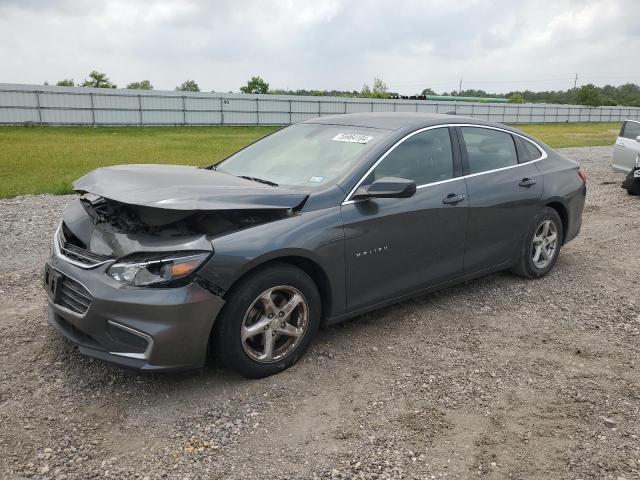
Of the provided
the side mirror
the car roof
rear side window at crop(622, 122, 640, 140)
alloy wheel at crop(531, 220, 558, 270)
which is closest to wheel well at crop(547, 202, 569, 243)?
alloy wheel at crop(531, 220, 558, 270)

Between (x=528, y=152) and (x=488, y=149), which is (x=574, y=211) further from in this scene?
(x=488, y=149)

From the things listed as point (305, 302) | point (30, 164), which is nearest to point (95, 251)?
point (305, 302)

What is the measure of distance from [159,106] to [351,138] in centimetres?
3669

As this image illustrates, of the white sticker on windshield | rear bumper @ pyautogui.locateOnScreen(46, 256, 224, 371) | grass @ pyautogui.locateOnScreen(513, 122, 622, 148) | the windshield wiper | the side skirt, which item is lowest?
grass @ pyautogui.locateOnScreen(513, 122, 622, 148)

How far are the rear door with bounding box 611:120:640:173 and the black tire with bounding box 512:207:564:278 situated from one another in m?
6.80

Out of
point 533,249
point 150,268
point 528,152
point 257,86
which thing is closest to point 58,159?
point 528,152

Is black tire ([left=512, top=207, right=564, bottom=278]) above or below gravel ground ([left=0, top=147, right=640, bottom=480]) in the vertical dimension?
above

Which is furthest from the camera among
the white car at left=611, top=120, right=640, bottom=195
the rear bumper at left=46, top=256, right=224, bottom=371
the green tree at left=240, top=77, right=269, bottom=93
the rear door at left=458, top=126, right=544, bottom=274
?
the green tree at left=240, top=77, right=269, bottom=93

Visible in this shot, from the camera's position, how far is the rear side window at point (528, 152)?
5.58 metres

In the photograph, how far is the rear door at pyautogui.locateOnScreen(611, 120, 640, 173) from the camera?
452 inches

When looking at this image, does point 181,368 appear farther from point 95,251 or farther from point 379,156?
point 379,156

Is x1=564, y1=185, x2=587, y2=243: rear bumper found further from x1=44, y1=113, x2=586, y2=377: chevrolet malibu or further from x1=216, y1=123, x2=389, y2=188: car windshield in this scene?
x1=216, y1=123, x2=389, y2=188: car windshield

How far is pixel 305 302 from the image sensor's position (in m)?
3.79

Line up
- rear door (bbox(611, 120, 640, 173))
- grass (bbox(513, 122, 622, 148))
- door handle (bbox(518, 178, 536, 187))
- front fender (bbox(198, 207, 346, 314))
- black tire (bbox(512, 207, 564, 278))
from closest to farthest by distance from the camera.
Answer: front fender (bbox(198, 207, 346, 314)) < door handle (bbox(518, 178, 536, 187)) < black tire (bbox(512, 207, 564, 278)) < rear door (bbox(611, 120, 640, 173)) < grass (bbox(513, 122, 622, 148))
